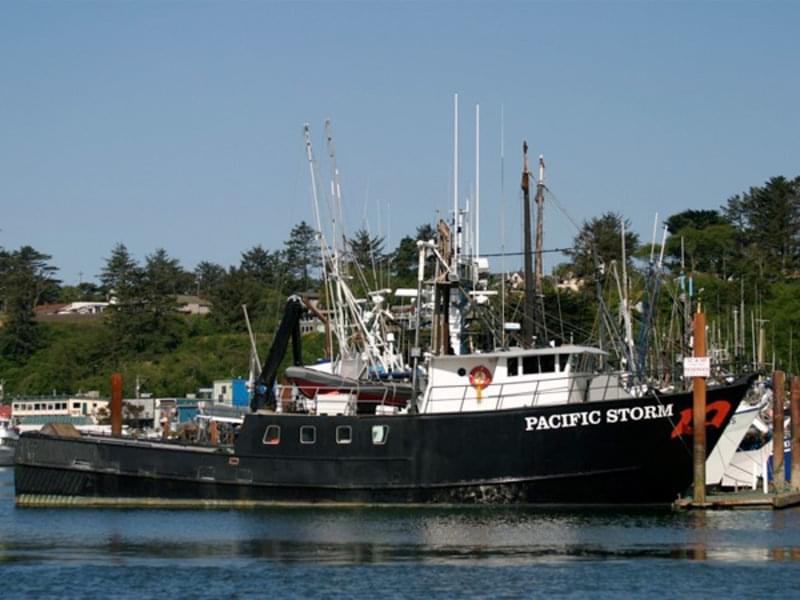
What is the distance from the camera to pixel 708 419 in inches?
1800

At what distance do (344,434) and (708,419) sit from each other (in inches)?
382

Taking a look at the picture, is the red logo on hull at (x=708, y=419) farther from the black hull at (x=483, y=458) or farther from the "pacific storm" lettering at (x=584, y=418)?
the "pacific storm" lettering at (x=584, y=418)

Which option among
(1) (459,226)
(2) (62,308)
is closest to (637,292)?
(1) (459,226)

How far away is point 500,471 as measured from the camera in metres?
44.6

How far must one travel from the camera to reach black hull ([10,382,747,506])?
44.3 metres

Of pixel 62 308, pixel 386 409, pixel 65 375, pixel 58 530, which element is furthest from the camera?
pixel 62 308

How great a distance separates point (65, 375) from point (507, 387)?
9326 cm

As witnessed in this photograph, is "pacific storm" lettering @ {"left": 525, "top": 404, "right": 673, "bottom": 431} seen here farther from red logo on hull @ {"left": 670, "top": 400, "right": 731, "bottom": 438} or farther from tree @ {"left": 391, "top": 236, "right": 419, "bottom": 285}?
tree @ {"left": 391, "top": 236, "right": 419, "bottom": 285}

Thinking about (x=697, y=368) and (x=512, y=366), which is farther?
(x=512, y=366)

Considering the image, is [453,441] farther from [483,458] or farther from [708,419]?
[708,419]

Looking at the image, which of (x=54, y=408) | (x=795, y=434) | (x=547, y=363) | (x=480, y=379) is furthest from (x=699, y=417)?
(x=54, y=408)

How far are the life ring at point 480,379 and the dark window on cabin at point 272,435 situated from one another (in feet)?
17.9

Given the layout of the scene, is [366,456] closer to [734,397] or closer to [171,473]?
[171,473]

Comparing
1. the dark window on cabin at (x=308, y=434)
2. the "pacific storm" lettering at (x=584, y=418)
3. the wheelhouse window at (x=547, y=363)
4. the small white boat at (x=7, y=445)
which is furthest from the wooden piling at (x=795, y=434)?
the small white boat at (x=7, y=445)
